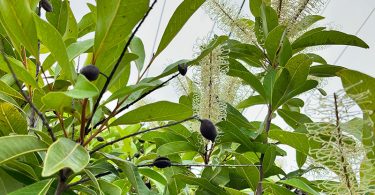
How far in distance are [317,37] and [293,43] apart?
2.9 inches

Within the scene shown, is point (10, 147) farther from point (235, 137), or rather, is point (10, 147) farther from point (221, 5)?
point (221, 5)

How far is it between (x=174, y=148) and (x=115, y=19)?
539mm

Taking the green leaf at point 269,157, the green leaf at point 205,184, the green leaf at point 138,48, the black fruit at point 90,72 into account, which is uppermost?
the green leaf at point 138,48

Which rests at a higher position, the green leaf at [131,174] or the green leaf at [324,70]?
the green leaf at [324,70]

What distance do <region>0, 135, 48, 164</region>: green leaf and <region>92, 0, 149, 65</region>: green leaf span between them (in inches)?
8.2

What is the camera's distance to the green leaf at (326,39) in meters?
1.39

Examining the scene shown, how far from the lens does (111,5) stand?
895 millimetres

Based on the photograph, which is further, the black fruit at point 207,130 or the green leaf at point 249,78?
the green leaf at point 249,78

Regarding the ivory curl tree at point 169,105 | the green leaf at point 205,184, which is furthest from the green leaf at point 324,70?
the green leaf at point 205,184

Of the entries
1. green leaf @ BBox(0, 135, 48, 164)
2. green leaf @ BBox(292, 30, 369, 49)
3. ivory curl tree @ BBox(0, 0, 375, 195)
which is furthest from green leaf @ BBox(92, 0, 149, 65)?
green leaf @ BBox(292, 30, 369, 49)

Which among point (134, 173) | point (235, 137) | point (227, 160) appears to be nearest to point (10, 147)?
point (134, 173)

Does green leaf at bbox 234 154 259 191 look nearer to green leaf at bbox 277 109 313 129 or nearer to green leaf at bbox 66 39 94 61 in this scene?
green leaf at bbox 277 109 313 129

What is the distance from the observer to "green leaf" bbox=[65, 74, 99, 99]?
30.5 inches

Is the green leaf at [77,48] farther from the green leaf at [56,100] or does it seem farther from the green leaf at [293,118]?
the green leaf at [293,118]
